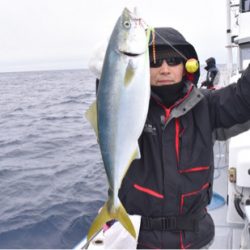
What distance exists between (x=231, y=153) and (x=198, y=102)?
1.71 meters

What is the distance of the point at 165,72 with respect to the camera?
2.62 metres

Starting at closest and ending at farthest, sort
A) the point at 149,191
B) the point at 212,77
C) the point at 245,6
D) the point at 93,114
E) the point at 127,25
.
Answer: the point at 127,25 < the point at 93,114 < the point at 149,191 < the point at 245,6 < the point at 212,77

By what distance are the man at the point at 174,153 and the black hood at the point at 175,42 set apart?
11mm

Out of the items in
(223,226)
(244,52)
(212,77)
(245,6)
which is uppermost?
(245,6)

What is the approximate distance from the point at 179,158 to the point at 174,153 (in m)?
0.05

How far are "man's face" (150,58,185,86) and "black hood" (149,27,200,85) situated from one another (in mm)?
110

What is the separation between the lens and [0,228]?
266 inches

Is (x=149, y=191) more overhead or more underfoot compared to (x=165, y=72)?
more underfoot

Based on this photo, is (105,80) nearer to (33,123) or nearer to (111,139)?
(111,139)

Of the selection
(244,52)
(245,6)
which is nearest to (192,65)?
(244,52)

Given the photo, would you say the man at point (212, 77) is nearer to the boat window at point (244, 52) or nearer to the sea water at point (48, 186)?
the boat window at point (244, 52)

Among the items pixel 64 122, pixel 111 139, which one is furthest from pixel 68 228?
pixel 64 122

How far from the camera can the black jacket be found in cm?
260

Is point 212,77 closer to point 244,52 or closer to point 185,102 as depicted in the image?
point 244,52
